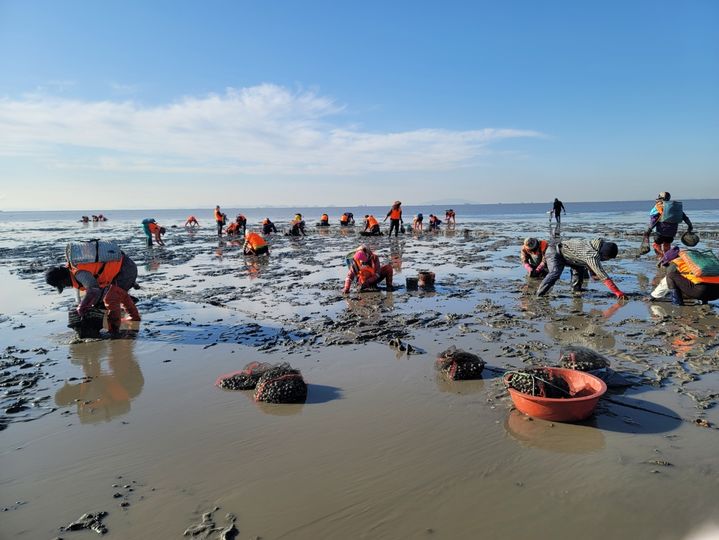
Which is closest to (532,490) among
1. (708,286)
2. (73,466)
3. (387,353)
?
(387,353)

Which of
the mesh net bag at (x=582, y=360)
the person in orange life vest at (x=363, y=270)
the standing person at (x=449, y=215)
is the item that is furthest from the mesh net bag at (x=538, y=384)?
the standing person at (x=449, y=215)

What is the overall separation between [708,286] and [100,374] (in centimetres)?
945

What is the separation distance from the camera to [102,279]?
7070 millimetres

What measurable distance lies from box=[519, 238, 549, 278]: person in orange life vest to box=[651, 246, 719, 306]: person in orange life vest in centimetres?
240

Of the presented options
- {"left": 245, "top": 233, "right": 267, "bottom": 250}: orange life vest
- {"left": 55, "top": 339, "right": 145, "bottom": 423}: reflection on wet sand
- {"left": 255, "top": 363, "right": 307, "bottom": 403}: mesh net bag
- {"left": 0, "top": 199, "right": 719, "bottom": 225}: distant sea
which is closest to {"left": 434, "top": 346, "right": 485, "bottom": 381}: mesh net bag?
{"left": 255, "top": 363, "right": 307, "bottom": 403}: mesh net bag

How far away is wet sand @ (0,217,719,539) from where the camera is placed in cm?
285

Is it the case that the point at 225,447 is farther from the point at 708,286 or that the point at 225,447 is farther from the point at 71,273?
the point at 708,286

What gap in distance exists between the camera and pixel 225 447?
3725 millimetres

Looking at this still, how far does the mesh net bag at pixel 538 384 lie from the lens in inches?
159

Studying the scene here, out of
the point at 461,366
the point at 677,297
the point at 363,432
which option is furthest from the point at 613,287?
the point at 363,432

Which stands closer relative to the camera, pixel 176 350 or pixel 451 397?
pixel 451 397

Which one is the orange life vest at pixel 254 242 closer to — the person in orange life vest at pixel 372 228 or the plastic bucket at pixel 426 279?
the plastic bucket at pixel 426 279

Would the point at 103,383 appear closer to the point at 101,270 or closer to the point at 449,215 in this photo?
the point at 101,270

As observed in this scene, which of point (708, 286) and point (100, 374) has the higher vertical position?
point (708, 286)
